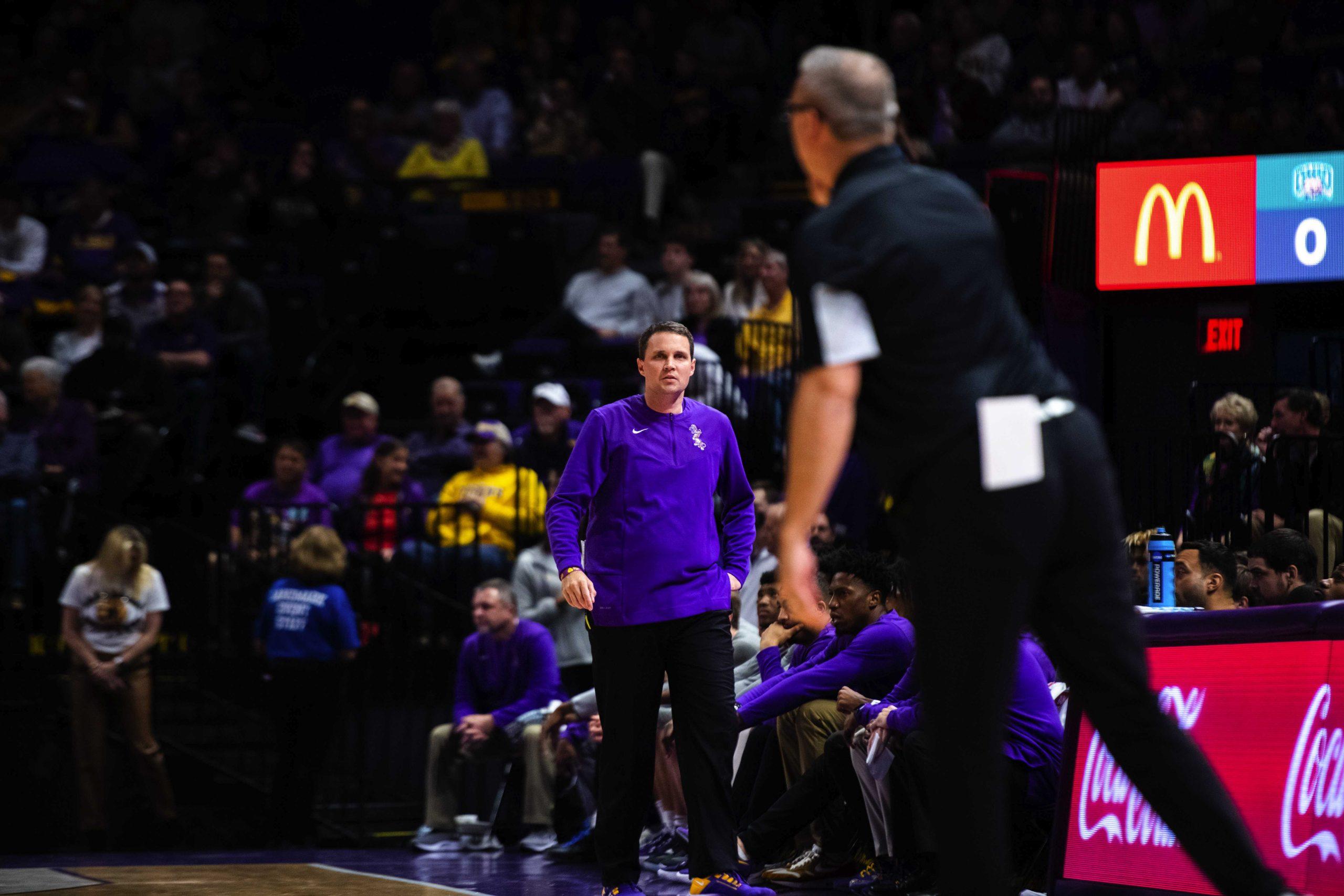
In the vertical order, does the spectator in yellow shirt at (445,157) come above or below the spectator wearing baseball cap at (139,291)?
above

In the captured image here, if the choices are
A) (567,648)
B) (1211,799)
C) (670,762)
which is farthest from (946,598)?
(567,648)

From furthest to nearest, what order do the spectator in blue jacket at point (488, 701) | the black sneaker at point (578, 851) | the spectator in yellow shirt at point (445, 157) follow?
the spectator in yellow shirt at point (445, 157)
the spectator in blue jacket at point (488, 701)
the black sneaker at point (578, 851)

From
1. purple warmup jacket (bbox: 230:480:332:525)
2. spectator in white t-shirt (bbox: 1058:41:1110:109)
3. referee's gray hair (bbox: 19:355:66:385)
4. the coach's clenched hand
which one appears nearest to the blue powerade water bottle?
the coach's clenched hand

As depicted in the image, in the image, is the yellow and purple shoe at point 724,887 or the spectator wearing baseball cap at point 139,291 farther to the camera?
the spectator wearing baseball cap at point 139,291

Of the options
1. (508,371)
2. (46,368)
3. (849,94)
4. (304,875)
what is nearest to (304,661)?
(304,875)

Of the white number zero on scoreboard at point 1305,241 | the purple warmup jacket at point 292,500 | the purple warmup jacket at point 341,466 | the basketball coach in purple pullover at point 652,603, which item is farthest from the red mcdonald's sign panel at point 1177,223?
the purple warmup jacket at point 292,500

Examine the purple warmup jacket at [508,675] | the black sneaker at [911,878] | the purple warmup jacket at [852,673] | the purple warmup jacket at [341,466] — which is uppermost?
the purple warmup jacket at [341,466]

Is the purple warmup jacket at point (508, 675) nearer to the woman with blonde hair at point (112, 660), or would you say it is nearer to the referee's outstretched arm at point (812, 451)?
the woman with blonde hair at point (112, 660)

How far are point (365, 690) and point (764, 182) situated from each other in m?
6.17

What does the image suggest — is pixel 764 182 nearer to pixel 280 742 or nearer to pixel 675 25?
pixel 675 25

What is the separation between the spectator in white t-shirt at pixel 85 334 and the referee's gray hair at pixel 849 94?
1070 centimetres

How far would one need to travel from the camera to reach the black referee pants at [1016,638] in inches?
117

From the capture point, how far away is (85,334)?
13.0 metres

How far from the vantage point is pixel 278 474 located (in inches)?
438
